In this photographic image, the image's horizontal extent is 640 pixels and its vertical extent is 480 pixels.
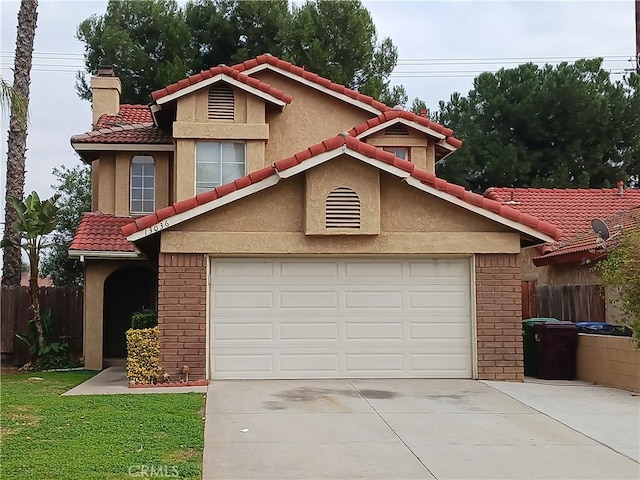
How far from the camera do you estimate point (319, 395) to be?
1249 cm

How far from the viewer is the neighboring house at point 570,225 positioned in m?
18.7

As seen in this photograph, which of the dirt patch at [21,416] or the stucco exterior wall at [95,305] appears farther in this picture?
the stucco exterior wall at [95,305]

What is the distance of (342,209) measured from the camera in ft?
45.9

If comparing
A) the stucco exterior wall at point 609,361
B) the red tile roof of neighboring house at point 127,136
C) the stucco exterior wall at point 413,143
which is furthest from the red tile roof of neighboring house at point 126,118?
the stucco exterior wall at point 609,361

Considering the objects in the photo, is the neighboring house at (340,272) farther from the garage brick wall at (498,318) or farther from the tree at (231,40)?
the tree at (231,40)

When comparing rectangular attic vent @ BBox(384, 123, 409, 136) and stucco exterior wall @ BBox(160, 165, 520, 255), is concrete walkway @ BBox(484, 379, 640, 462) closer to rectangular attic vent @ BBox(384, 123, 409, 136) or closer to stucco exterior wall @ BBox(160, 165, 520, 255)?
stucco exterior wall @ BBox(160, 165, 520, 255)

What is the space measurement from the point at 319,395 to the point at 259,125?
7441 mm

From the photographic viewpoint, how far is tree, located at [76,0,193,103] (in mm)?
30281

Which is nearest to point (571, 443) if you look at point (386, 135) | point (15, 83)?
point (386, 135)

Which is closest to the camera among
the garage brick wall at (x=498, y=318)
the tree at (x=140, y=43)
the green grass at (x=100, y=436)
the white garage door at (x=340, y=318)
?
the green grass at (x=100, y=436)

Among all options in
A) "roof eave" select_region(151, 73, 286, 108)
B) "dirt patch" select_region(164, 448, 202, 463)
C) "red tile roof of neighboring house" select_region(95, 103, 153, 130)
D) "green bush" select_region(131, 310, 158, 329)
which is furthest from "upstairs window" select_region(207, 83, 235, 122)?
"dirt patch" select_region(164, 448, 202, 463)

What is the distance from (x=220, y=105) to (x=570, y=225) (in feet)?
35.1

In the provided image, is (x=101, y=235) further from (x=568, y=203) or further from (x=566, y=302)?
(x=568, y=203)

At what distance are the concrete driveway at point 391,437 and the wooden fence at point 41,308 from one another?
855 centimetres
